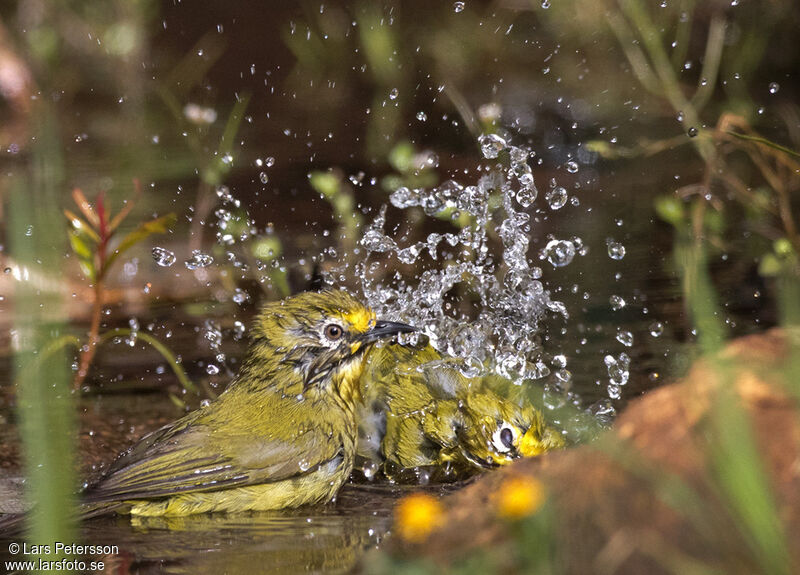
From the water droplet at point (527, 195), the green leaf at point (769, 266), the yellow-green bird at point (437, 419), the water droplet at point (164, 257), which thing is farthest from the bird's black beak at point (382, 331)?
the water droplet at point (164, 257)

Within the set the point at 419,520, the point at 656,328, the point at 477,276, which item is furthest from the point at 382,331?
the point at 419,520

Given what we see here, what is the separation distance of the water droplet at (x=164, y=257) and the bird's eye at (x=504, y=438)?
10.5ft

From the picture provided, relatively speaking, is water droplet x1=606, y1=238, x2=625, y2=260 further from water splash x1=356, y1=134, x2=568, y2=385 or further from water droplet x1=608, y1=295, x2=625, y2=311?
water droplet x1=608, y1=295, x2=625, y2=311

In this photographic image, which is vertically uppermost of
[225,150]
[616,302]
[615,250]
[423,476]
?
[225,150]

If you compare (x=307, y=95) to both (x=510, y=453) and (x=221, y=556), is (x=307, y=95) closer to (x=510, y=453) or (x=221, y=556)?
(x=510, y=453)

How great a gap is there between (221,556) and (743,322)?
123 inches

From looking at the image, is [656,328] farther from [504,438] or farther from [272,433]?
[272,433]

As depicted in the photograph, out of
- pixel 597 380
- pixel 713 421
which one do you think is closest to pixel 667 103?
pixel 597 380

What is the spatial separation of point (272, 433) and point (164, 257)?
8.71 feet

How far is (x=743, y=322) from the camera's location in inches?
224

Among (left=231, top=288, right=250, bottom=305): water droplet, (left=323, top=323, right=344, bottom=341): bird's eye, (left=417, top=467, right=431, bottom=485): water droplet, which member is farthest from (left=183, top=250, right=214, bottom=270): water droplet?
(left=417, top=467, right=431, bottom=485): water droplet

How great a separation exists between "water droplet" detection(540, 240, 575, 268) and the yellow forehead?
76.3 inches

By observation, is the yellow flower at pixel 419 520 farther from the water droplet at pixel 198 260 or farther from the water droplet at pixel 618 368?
the water droplet at pixel 198 260

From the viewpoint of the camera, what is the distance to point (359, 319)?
16.1 feet
